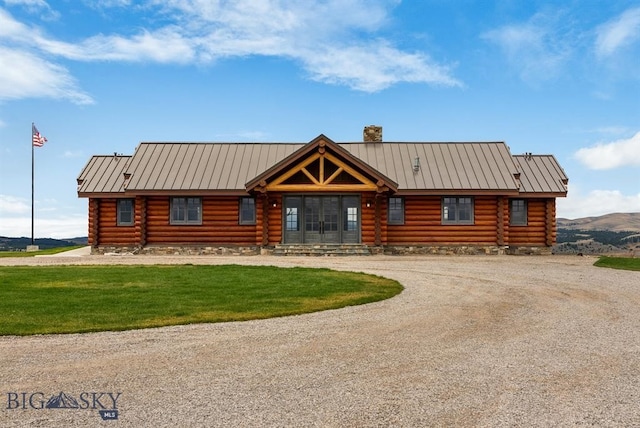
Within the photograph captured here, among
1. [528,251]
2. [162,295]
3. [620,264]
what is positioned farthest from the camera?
[528,251]

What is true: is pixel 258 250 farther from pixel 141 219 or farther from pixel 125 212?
pixel 125 212

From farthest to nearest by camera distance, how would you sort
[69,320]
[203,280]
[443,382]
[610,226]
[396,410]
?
[610,226], [203,280], [69,320], [443,382], [396,410]

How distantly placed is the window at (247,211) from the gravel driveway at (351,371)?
18184 mm

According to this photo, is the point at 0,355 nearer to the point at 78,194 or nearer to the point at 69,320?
the point at 69,320

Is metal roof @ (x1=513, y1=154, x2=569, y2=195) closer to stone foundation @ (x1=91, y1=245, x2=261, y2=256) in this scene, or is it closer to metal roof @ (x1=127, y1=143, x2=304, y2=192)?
metal roof @ (x1=127, y1=143, x2=304, y2=192)

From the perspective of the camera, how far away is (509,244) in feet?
101

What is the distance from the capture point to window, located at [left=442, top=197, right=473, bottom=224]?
1161 inches

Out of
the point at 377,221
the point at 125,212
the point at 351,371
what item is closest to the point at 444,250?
the point at 377,221

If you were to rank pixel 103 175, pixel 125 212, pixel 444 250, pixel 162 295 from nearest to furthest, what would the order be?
pixel 162 295 < pixel 444 250 < pixel 125 212 < pixel 103 175

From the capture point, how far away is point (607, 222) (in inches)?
4200

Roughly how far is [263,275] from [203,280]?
2044mm

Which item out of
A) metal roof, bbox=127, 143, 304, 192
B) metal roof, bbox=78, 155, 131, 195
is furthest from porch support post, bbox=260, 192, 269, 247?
metal roof, bbox=78, 155, 131, 195

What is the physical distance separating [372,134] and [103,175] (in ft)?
53.5

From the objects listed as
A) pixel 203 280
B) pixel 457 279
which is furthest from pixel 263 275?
pixel 457 279
